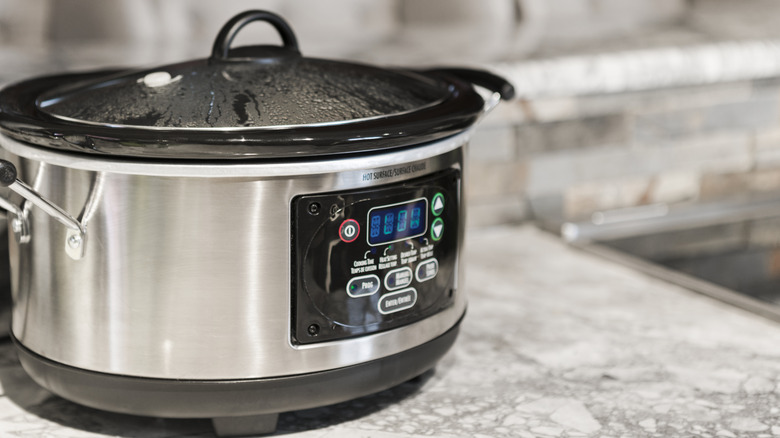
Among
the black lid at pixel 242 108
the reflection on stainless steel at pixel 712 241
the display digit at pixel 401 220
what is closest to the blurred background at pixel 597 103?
the reflection on stainless steel at pixel 712 241

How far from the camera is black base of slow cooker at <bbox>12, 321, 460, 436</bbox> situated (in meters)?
0.63

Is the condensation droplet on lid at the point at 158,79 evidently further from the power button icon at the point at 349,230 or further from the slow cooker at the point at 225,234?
the power button icon at the point at 349,230

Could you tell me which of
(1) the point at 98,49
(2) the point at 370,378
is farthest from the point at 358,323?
(1) the point at 98,49

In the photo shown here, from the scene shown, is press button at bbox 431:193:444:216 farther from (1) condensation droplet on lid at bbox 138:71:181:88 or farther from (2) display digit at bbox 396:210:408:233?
(1) condensation droplet on lid at bbox 138:71:181:88

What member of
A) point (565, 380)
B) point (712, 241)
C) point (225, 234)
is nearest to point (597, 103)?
point (712, 241)

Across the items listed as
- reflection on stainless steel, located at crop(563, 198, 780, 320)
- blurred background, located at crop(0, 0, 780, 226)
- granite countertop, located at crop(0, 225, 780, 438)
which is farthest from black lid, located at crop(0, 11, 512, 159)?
reflection on stainless steel, located at crop(563, 198, 780, 320)

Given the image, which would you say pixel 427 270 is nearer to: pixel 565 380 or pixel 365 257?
pixel 365 257

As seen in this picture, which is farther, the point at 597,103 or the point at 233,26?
the point at 597,103

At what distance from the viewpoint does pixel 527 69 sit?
1197 millimetres

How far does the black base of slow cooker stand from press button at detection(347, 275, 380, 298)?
0.05 meters

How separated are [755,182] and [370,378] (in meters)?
0.96

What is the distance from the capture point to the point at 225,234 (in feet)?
1.99

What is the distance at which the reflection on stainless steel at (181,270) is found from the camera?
0.60 metres

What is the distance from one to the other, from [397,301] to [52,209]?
0.25 m
